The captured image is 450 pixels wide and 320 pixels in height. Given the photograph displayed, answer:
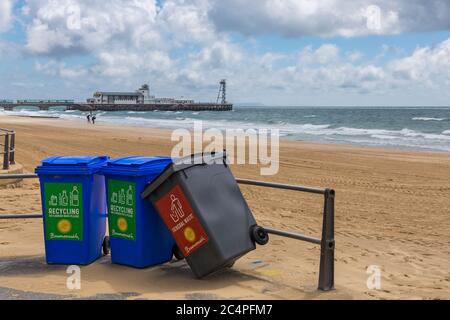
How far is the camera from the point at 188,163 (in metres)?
4.77

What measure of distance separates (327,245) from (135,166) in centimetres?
192

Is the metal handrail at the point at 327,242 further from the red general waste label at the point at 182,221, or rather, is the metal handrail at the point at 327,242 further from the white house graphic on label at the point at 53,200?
the white house graphic on label at the point at 53,200

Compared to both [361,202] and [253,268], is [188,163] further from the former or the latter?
[361,202]

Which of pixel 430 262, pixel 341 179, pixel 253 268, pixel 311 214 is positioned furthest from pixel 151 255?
pixel 341 179

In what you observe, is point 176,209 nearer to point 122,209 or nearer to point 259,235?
point 122,209

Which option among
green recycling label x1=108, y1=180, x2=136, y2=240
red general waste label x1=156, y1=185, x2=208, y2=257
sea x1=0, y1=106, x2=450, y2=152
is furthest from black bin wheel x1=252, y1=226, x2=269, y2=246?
sea x1=0, y1=106, x2=450, y2=152

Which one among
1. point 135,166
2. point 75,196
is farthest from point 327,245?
point 75,196

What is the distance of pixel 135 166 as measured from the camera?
16.5 feet

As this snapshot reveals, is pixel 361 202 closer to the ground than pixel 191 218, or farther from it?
closer to the ground

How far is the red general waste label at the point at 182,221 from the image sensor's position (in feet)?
15.2

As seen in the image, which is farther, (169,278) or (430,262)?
(430,262)

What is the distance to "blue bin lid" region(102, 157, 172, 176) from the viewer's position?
16.4ft

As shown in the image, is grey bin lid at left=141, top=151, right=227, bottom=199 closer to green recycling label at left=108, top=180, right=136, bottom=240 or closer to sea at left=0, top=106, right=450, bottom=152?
green recycling label at left=108, top=180, right=136, bottom=240

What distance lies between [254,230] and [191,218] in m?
0.65
